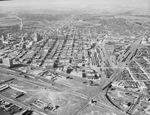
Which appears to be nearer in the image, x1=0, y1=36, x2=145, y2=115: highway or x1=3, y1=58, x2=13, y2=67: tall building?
x1=0, y1=36, x2=145, y2=115: highway

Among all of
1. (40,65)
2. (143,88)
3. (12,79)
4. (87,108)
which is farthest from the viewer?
(40,65)

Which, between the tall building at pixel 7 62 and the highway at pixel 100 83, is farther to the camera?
the tall building at pixel 7 62

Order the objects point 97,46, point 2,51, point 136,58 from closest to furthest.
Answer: point 136,58 → point 2,51 → point 97,46

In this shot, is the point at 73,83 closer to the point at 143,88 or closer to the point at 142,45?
the point at 143,88

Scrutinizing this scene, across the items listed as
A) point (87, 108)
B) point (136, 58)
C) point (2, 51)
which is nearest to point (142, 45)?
point (136, 58)

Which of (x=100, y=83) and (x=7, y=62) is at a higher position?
(x=7, y=62)

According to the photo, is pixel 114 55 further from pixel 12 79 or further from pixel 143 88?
pixel 12 79

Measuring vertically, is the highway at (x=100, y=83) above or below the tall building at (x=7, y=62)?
below

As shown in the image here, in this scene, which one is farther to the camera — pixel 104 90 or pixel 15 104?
pixel 104 90

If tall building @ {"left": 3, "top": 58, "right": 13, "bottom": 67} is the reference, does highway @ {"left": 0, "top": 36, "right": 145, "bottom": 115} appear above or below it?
below

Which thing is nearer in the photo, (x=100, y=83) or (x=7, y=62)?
(x=100, y=83)
